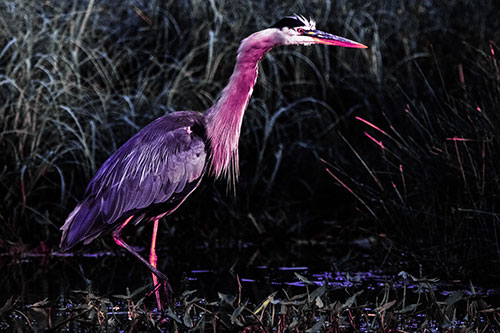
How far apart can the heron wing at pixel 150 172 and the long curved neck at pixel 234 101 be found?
0.54 ft

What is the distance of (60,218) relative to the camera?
6.56 meters

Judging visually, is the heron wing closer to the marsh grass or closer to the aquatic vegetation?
the marsh grass

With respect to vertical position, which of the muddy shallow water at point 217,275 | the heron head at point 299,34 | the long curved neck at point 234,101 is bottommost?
the muddy shallow water at point 217,275

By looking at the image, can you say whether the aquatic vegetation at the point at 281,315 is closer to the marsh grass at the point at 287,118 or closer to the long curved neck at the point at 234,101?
the marsh grass at the point at 287,118

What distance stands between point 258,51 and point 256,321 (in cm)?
206

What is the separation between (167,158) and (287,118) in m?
2.58

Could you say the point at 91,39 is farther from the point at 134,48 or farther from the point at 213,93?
the point at 213,93

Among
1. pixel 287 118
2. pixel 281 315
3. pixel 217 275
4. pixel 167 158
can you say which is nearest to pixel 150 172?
pixel 167 158

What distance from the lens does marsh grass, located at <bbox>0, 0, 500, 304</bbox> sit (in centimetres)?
555

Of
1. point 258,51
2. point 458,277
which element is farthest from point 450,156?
point 258,51

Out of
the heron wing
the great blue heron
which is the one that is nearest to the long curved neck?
the great blue heron

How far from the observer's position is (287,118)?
786 centimetres

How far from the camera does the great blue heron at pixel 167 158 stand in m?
5.36

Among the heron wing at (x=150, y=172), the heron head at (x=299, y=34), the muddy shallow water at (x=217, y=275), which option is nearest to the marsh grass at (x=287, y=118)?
the muddy shallow water at (x=217, y=275)
